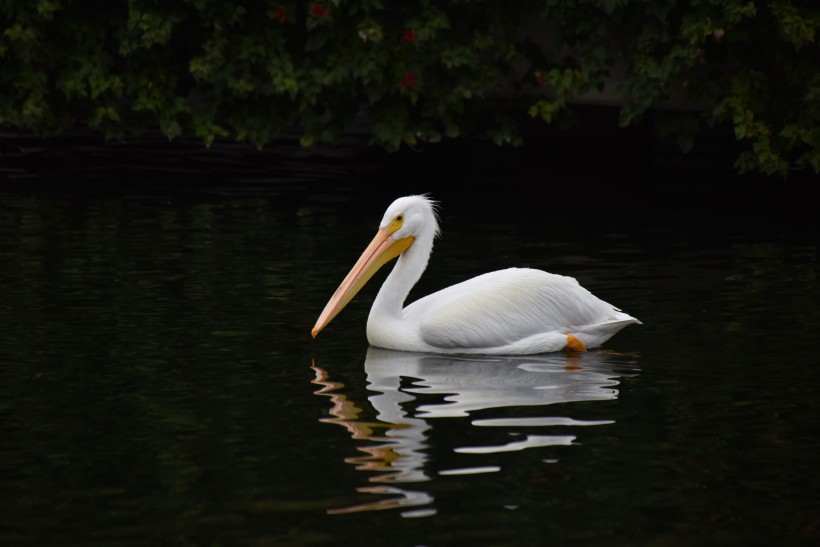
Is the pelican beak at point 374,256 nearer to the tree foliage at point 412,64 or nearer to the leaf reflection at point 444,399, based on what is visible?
the leaf reflection at point 444,399

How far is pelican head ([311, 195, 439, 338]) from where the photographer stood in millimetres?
9406

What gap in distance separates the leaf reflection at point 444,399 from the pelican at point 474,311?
9 cm

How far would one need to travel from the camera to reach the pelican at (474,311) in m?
8.92

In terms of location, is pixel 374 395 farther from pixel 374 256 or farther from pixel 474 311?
pixel 374 256

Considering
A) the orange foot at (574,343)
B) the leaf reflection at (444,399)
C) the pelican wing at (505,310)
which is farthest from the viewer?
the orange foot at (574,343)

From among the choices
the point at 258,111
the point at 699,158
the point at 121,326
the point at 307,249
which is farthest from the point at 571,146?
the point at 121,326

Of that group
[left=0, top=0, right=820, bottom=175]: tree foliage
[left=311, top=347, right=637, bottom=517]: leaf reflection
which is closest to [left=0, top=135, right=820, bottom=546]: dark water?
[left=311, top=347, right=637, bottom=517]: leaf reflection

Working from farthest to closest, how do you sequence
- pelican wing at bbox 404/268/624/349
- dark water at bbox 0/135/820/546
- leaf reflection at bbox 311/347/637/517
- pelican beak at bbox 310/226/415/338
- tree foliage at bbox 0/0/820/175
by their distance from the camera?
tree foliage at bbox 0/0/820/175, pelican beak at bbox 310/226/415/338, pelican wing at bbox 404/268/624/349, leaf reflection at bbox 311/347/637/517, dark water at bbox 0/135/820/546

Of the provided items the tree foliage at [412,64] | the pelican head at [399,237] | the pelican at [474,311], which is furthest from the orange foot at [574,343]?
the tree foliage at [412,64]

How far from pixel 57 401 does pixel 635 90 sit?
8.12 meters

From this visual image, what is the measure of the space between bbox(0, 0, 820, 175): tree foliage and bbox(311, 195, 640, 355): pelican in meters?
5.16

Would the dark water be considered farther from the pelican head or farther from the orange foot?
the pelican head

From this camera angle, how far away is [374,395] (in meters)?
7.75

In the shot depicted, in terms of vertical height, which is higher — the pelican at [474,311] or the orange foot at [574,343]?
the pelican at [474,311]
